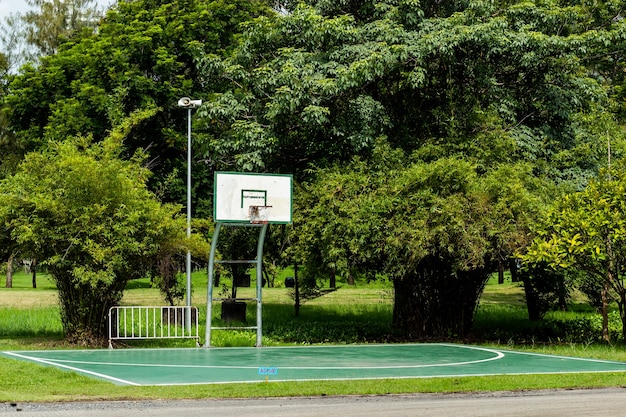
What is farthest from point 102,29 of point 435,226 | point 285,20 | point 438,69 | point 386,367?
point 386,367

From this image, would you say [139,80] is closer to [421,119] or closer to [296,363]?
[421,119]

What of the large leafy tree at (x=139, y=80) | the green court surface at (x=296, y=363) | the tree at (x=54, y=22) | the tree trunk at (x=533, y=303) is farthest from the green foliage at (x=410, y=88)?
the tree at (x=54, y=22)

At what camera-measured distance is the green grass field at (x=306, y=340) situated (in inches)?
484

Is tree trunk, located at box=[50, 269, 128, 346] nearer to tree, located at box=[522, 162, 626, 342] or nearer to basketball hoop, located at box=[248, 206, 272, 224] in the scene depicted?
basketball hoop, located at box=[248, 206, 272, 224]

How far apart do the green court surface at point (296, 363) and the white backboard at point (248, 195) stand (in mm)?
3046

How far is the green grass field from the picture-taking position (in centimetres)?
1230

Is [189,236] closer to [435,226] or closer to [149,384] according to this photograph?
[435,226]

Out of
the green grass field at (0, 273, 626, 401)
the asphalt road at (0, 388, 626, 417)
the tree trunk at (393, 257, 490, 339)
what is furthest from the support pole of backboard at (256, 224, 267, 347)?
the asphalt road at (0, 388, 626, 417)

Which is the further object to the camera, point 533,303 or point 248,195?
point 533,303

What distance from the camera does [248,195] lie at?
20844 millimetres

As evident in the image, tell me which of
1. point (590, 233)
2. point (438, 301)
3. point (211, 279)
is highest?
point (590, 233)

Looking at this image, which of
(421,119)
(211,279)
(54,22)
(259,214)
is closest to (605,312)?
(421,119)

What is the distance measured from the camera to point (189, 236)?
22047 mm

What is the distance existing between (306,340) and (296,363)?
25.8 ft
